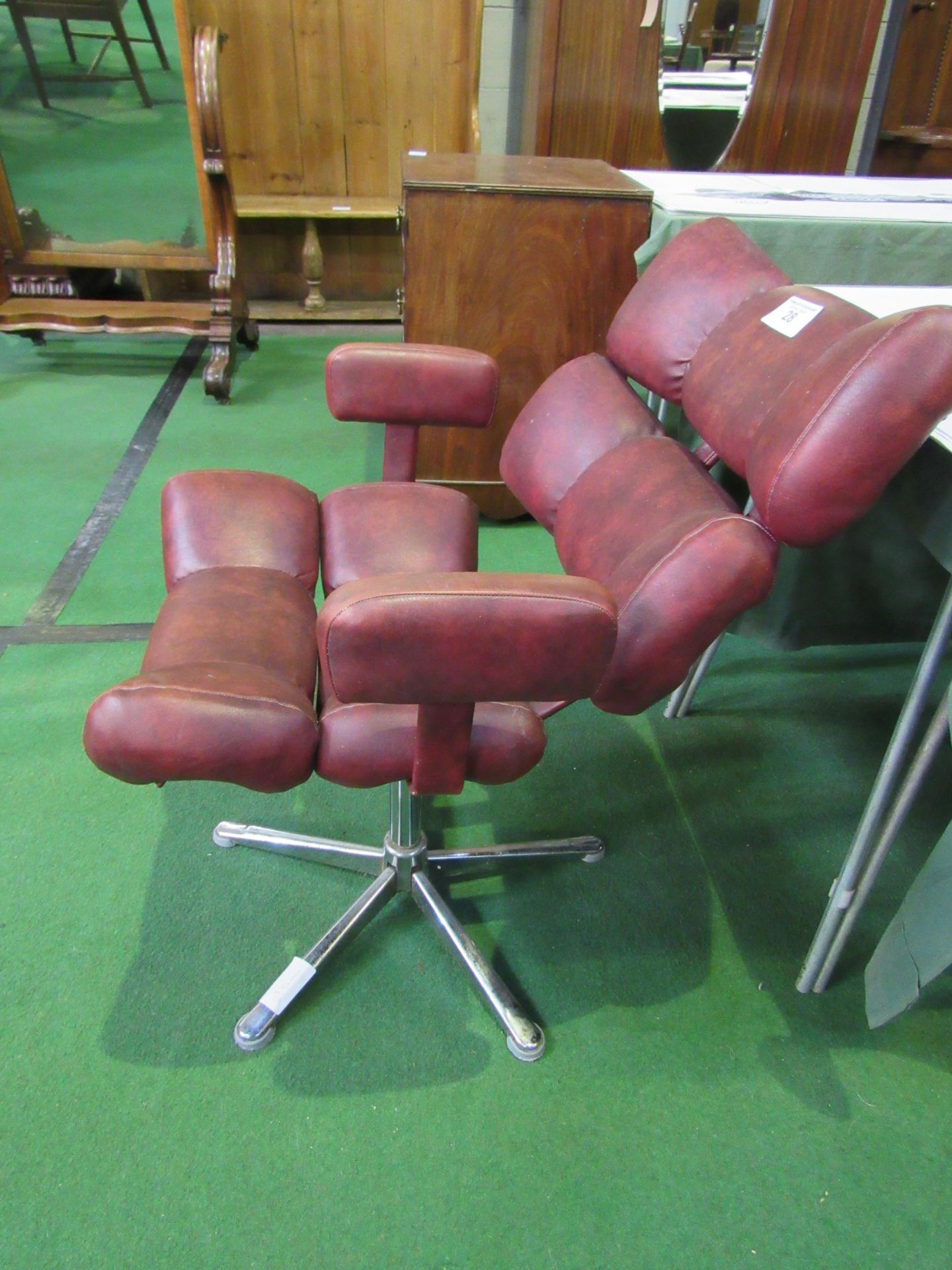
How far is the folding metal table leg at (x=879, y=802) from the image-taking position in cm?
95

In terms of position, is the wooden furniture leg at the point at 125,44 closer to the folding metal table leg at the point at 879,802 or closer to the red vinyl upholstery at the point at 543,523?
the red vinyl upholstery at the point at 543,523

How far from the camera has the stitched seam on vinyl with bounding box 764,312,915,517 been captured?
0.73 metres

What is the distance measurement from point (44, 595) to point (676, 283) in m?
1.51

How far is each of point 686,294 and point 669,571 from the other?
0.43 metres

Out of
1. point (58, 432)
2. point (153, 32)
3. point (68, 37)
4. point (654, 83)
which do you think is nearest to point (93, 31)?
point (68, 37)

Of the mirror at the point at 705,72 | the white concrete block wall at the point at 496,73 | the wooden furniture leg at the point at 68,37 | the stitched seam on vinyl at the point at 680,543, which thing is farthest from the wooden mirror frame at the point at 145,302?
the stitched seam on vinyl at the point at 680,543

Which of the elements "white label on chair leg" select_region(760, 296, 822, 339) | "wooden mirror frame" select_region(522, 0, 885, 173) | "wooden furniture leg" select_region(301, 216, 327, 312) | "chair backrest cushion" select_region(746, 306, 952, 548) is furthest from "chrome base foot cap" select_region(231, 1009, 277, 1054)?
"wooden furniture leg" select_region(301, 216, 327, 312)

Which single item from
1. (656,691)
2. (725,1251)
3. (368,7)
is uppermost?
(368,7)

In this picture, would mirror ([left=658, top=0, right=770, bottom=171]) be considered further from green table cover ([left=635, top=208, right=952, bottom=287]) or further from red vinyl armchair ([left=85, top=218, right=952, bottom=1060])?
red vinyl armchair ([left=85, top=218, right=952, bottom=1060])

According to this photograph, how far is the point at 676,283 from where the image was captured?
1062mm

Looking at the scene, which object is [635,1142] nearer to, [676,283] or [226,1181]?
[226,1181]

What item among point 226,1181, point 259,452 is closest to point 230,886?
point 226,1181

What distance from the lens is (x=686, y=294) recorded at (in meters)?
1.05

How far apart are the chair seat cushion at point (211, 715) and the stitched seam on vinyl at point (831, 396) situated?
1.63 ft
